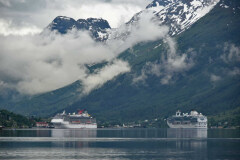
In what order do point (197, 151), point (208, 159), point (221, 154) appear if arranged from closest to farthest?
point (208, 159), point (221, 154), point (197, 151)

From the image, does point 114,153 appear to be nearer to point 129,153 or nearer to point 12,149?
point 129,153

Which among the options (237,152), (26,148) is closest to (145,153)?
(237,152)

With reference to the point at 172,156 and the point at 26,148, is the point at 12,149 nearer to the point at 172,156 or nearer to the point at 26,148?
the point at 26,148

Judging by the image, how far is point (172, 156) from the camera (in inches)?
5020

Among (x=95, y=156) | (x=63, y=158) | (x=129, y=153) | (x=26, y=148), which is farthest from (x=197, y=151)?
(x=26, y=148)

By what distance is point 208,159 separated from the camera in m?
120

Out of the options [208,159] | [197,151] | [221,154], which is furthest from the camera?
[197,151]

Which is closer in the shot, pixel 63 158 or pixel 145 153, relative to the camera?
pixel 63 158

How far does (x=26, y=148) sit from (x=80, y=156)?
26784mm

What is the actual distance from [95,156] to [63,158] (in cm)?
913

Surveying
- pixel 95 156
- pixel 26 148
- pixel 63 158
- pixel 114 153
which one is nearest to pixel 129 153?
pixel 114 153

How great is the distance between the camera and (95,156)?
127 metres

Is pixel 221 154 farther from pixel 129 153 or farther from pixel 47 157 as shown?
pixel 47 157

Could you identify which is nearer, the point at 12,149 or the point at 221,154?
the point at 221,154
